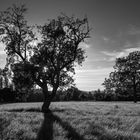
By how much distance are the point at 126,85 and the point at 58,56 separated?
104ft

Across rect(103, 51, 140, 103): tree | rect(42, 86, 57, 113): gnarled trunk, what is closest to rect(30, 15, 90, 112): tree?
rect(42, 86, 57, 113): gnarled trunk

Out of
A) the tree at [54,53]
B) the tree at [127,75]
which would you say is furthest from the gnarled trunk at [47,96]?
the tree at [127,75]

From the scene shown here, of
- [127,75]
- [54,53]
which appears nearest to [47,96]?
[54,53]

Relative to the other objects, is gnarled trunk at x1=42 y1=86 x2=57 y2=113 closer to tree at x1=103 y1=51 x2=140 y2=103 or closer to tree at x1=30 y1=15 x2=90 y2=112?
tree at x1=30 y1=15 x2=90 y2=112

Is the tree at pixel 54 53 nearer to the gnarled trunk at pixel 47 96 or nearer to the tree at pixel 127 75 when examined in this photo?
the gnarled trunk at pixel 47 96

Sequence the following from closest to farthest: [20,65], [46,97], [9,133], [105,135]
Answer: [9,133], [105,135], [20,65], [46,97]

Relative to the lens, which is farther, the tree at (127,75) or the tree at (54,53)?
the tree at (127,75)

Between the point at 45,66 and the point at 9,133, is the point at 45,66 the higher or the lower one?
the higher one

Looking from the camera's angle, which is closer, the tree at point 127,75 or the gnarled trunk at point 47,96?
the gnarled trunk at point 47,96

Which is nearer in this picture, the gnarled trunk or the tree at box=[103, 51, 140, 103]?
the gnarled trunk

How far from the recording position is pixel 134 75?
43719 mm

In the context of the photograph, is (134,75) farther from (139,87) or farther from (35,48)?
(35,48)

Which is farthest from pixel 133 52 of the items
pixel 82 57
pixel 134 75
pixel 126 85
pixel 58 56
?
pixel 58 56

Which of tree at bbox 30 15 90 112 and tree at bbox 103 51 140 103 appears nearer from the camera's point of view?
tree at bbox 30 15 90 112
